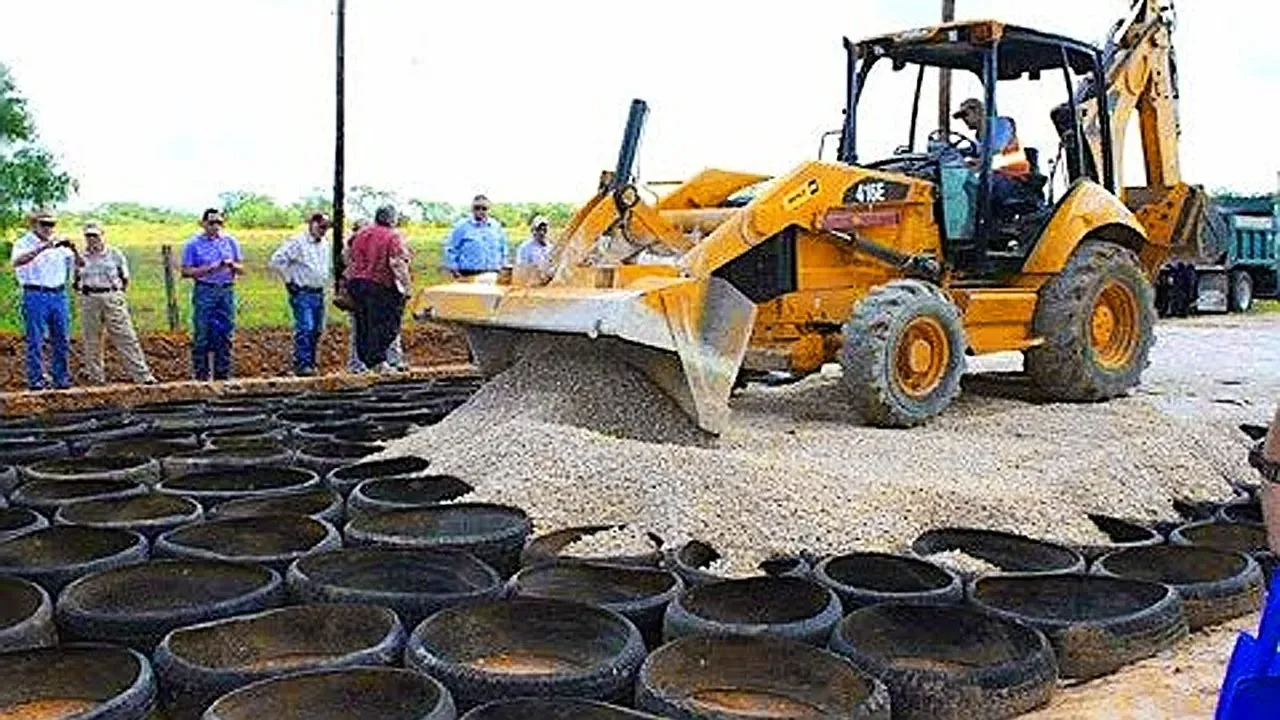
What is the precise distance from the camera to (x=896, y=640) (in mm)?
4254

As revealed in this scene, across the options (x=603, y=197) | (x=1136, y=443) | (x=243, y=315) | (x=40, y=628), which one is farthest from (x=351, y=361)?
(x=40, y=628)

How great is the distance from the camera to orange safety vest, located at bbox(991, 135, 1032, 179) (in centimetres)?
880

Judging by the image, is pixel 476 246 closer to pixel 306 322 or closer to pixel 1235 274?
pixel 306 322

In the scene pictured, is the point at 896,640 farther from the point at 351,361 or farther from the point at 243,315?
the point at 243,315

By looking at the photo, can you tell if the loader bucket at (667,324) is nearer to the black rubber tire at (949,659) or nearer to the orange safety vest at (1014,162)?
the black rubber tire at (949,659)

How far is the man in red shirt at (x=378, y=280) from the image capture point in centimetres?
1119

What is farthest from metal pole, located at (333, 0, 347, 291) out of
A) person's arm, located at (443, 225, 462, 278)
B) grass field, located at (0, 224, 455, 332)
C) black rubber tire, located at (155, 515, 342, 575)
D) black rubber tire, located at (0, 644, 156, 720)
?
black rubber tire, located at (0, 644, 156, 720)

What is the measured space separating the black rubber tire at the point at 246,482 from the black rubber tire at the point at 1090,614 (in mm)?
2941

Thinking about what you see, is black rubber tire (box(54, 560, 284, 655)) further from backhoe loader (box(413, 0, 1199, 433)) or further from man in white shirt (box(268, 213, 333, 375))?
man in white shirt (box(268, 213, 333, 375))

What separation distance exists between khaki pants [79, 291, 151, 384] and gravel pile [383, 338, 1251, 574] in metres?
4.58

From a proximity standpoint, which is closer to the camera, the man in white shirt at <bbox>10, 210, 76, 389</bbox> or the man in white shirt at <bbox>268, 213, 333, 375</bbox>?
the man in white shirt at <bbox>10, 210, 76, 389</bbox>

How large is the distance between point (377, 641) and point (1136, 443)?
4407 mm

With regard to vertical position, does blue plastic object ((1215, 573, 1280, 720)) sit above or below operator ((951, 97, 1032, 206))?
below

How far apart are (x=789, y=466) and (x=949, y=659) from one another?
169 centimetres
